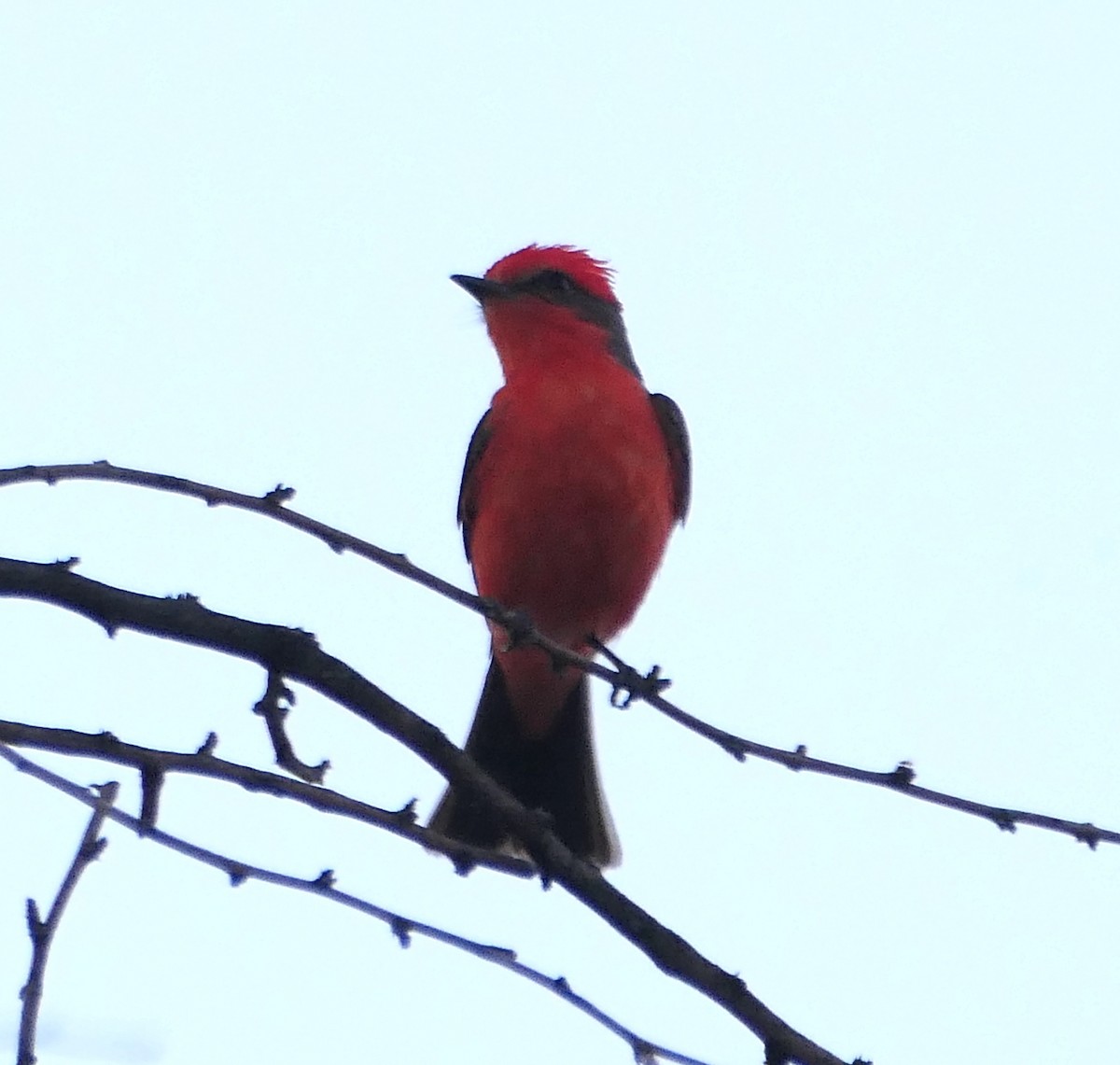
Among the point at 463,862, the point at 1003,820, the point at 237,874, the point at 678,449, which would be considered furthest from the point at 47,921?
the point at 678,449

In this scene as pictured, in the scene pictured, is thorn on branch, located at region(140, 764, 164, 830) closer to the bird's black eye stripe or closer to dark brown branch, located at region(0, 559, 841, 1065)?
dark brown branch, located at region(0, 559, 841, 1065)

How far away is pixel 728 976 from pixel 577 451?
3.23 metres

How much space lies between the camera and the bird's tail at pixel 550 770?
642 centimetres

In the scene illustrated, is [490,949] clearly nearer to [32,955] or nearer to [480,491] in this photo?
[32,955]

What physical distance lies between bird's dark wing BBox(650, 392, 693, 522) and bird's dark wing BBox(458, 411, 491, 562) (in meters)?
0.73

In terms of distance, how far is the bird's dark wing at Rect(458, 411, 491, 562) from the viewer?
6.75 m

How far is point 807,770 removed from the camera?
3.36m

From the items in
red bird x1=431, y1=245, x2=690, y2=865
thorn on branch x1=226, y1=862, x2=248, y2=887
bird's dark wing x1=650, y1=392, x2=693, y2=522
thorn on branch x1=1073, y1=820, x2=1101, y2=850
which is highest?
bird's dark wing x1=650, y1=392, x2=693, y2=522


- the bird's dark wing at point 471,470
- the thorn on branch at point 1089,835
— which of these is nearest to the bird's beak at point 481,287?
the bird's dark wing at point 471,470

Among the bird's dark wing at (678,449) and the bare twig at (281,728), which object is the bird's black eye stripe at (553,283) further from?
the bare twig at (281,728)

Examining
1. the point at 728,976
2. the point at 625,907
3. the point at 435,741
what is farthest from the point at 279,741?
the point at 728,976

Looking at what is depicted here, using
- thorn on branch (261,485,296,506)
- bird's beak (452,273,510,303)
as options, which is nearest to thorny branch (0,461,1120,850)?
thorn on branch (261,485,296,506)

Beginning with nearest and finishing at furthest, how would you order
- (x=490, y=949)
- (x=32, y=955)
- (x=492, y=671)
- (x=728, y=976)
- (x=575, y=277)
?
(x=32, y=955) < (x=490, y=949) < (x=728, y=976) < (x=492, y=671) < (x=575, y=277)

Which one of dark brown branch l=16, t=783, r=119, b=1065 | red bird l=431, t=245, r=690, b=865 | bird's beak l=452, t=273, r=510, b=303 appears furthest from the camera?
bird's beak l=452, t=273, r=510, b=303
